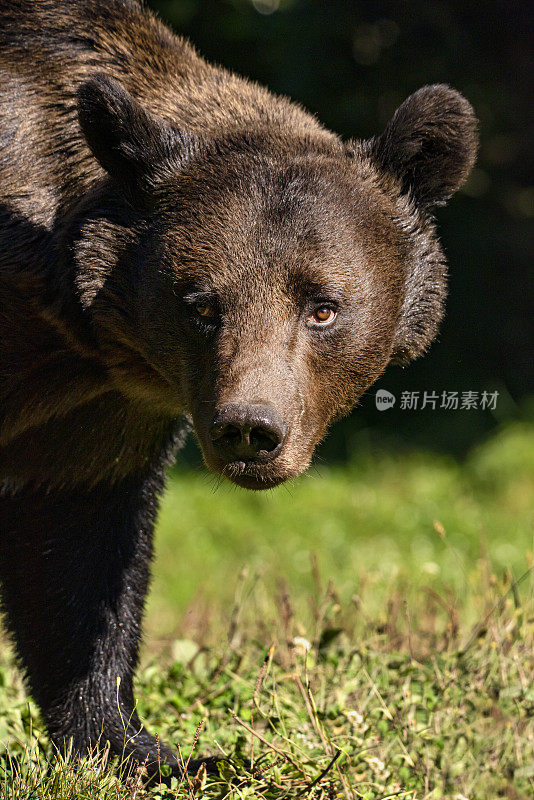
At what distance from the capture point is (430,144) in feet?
12.1

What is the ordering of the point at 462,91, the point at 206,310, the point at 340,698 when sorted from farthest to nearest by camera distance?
the point at 462,91 < the point at 340,698 < the point at 206,310

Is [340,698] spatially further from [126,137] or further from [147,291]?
[126,137]

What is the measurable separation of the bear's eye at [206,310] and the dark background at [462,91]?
19.9 ft

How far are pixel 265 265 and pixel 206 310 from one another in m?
0.22

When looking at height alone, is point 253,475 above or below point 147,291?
below

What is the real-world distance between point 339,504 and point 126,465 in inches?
208

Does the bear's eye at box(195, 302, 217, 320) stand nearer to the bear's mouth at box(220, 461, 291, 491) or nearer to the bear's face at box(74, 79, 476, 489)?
the bear's face at box(74, 79, 476, 489)

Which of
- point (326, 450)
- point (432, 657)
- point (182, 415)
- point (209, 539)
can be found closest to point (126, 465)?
point (182, 415)

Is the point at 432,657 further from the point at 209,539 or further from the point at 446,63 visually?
the point at 446,63

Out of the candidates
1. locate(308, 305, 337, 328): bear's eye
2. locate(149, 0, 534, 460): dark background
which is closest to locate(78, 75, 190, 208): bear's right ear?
locate(308, 305, 337, 328): bear's eye

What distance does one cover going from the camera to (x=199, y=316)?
337cm

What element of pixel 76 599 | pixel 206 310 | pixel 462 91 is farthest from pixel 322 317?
pixel 462 91

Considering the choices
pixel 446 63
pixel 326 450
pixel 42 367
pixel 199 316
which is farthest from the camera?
pixel 326 450

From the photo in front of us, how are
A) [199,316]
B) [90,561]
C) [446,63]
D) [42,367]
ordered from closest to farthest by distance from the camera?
1. [199,316]
2. [42,367]
3. [90,561]
4. [446,63]
